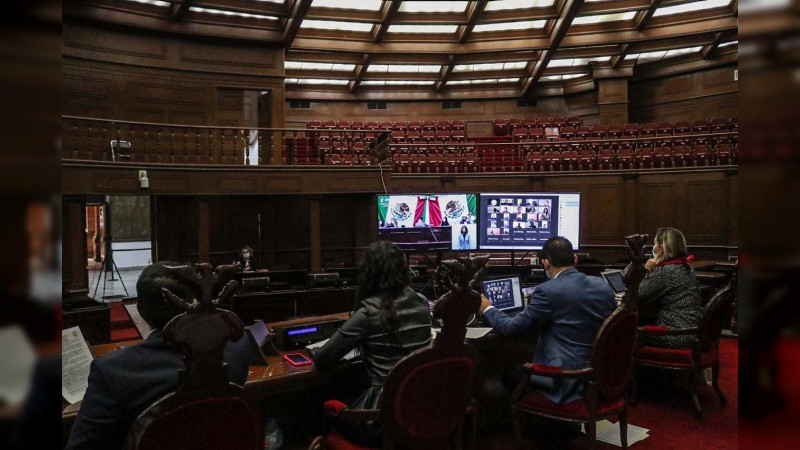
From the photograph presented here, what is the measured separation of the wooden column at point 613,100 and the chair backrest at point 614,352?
10.1 m

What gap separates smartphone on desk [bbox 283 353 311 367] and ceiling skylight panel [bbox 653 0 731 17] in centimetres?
1069

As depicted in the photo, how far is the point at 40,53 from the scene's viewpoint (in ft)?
Result: 1.10

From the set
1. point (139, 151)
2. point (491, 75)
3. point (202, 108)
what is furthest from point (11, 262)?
point (491, 75)

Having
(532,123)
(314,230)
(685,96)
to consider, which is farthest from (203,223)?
(685,96)

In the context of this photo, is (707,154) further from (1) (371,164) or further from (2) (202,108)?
(2) (202,108)

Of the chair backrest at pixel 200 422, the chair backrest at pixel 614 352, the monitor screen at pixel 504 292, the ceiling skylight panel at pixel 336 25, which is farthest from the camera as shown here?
the ceiling skylight panel at pixel 336 25

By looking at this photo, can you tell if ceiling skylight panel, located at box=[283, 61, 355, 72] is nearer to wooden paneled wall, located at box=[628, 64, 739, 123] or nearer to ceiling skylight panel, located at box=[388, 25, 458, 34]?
ceiling skylight panel, located at box=[388, 25, 458, 34]

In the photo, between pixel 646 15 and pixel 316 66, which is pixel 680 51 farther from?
pixel 316 66

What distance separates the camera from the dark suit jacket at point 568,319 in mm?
2791

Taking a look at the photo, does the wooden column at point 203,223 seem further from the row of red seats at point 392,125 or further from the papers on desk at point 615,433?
the papers on desk at point 615,433

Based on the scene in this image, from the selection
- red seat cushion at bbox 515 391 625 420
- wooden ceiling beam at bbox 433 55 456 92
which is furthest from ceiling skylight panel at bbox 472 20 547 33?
red seat cushion at bbox 515 391 625 420

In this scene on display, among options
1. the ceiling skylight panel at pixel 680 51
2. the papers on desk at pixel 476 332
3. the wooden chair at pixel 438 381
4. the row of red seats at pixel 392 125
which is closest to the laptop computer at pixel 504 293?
the papers on desk at pixel 476 332

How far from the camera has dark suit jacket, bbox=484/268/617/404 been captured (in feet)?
9.16

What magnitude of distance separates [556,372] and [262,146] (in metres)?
7.59
